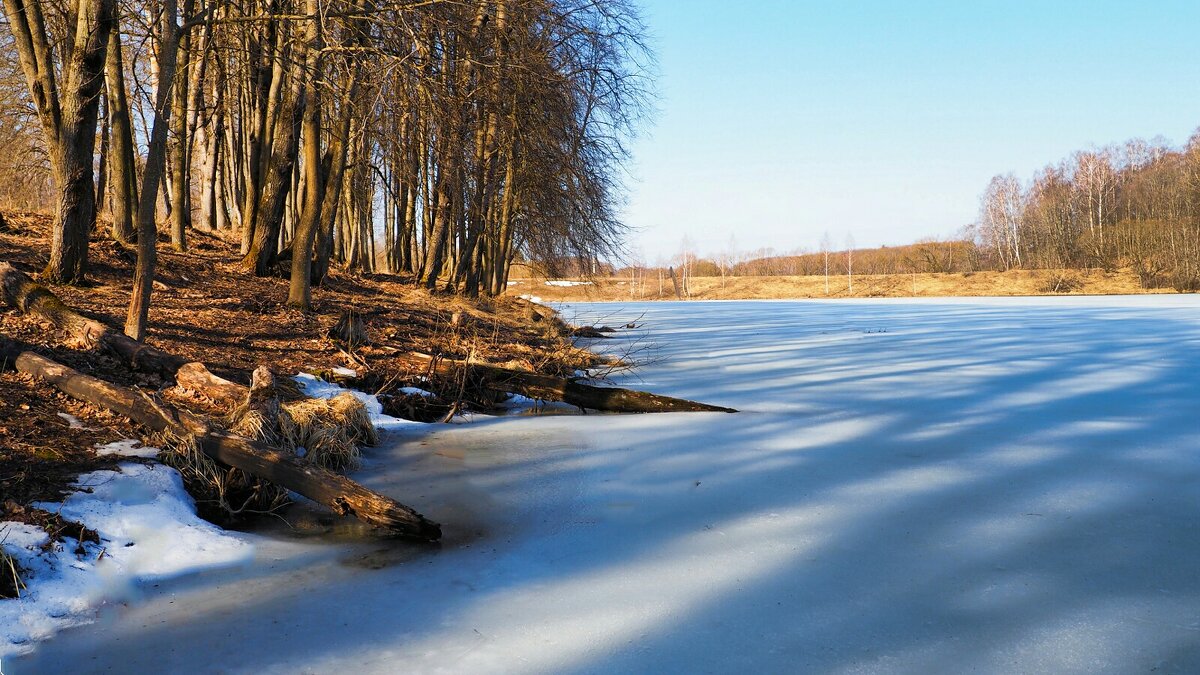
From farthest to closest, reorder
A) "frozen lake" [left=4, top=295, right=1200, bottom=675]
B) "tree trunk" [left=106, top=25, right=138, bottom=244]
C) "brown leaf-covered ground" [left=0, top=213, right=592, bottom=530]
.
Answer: "tree trunk" [left=106, top=25, right=138, bottom=244] → "brown leaf-covered ground" [left=0, top=213, right=592, bottom=530] → "frozen lake" [left=4, top=295, right=1200, bottom=675]

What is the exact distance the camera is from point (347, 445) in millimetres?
5602

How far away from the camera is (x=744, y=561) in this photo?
142 inches

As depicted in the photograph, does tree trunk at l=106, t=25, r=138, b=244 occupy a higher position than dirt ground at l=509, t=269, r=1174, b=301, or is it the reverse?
tree trunk at l=106, t=25, r=138, b=244

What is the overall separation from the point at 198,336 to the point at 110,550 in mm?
4429

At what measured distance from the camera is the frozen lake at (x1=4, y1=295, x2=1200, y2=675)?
2773 mm

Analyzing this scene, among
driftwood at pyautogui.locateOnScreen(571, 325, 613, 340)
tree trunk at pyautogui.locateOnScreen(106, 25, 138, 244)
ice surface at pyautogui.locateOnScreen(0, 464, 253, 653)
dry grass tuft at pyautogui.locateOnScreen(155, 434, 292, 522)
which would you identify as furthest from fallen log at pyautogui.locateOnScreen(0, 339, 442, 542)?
driftwood at pyautogui.locateOnScreen(571, 325, 613, 340)

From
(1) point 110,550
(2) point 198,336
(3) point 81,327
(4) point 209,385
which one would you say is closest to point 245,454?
(1) point 110,550

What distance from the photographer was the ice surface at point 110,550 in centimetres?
300

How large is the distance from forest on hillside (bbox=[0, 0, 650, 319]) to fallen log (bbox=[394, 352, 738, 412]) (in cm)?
255

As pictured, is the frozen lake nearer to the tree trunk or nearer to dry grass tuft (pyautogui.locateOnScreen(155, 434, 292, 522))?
dry grass tuft (pyautogui.locateOnScreen(155, 434, 292, 522))

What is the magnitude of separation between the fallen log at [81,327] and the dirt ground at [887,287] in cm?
3437

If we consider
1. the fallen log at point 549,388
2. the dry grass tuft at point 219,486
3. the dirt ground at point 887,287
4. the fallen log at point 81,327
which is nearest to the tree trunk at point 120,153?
the fallen log at point 81,327

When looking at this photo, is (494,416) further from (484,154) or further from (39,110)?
(484,154)

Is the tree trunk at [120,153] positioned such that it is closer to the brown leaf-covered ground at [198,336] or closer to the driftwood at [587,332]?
the brown leaf-covered ground at [198,336]
